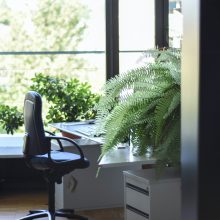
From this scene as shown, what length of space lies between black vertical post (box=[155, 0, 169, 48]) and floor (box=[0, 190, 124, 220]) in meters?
1.87

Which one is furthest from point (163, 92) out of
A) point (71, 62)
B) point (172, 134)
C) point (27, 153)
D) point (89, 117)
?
point (71, 62)

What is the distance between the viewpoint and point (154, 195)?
2.90 meters

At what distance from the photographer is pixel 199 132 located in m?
1.54

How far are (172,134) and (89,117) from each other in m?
1.86

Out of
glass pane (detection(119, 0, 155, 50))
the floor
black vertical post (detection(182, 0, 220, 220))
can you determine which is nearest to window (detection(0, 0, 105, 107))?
glass pane (detection(119, 0, 155, 50))

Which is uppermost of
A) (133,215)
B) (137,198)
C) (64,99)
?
(64,99)

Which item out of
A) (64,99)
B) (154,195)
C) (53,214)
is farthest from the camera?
(64,99)

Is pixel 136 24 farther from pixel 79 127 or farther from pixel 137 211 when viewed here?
pixel 137 211

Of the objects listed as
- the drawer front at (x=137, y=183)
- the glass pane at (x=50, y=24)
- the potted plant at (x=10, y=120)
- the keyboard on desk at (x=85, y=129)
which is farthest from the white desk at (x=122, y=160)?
the glass pane at (x=50, y=24)

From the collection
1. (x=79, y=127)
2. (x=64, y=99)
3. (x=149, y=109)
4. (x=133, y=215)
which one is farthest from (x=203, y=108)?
(x=64, y=99)

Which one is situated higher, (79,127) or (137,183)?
(79,127)

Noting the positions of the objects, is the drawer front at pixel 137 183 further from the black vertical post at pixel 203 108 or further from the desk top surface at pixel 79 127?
the black vertical post at pixel 203 108

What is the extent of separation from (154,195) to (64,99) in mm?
1852

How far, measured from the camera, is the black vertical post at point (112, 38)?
4.89m
